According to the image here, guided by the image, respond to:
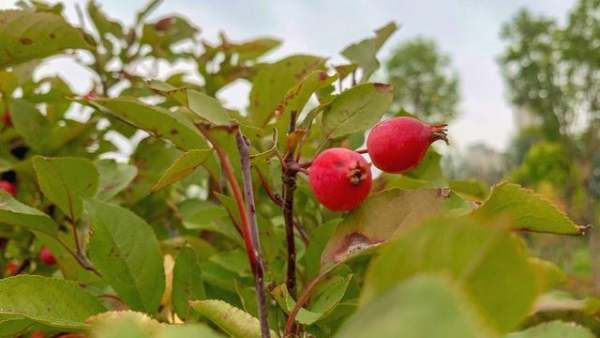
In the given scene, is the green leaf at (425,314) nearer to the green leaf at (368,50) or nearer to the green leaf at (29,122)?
the green leaf at (368,50)

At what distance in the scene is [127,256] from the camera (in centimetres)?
65

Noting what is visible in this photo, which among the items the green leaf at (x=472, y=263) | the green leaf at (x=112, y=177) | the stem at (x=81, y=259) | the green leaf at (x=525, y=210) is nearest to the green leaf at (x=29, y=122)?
the green leaf at (x=112, y=177)

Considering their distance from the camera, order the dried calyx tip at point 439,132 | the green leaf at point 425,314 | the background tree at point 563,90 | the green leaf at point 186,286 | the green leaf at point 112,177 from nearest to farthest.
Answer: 1. the green leaf at point 425,314
2. the dried calyx tip at point 439,132
3. the green leaf at point 186,286
4. the green leaf at point 112,177
5. the background tree at point 563,90

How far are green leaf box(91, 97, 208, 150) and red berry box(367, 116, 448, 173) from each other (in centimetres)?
19

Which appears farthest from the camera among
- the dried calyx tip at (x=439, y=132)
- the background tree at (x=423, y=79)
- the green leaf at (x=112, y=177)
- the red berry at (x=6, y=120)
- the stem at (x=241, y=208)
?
the background tree at (x=423, y=79)

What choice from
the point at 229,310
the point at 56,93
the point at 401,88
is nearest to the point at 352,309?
the point at 229,310

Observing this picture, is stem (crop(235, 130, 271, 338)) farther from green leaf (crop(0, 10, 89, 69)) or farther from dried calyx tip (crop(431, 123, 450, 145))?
green leaf (crop(0, 10, 89, 69))

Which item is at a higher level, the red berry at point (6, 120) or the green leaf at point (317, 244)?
the green leaf at point (317, 244)

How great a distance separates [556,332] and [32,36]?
662 mm

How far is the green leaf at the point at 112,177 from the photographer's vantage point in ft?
2.87

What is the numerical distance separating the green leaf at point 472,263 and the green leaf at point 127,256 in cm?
45

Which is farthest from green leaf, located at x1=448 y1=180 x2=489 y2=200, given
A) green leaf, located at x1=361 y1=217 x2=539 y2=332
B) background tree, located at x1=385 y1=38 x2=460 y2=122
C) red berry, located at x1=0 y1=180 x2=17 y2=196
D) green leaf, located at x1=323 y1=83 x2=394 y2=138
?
background tree, located at x1=385 y1=38 x2=460 y2=122

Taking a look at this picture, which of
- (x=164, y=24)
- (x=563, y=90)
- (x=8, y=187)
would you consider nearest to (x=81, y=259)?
(x=8, y=187)

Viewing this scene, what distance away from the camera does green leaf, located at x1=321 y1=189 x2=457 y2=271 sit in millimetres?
509
